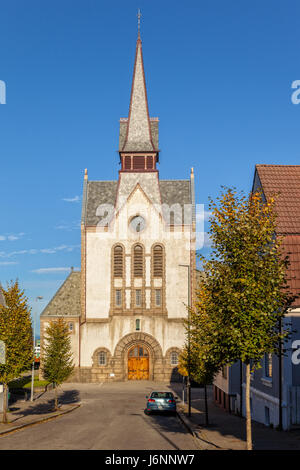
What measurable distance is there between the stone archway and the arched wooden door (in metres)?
0.33

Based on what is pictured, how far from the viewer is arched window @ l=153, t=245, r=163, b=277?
60.8 meters

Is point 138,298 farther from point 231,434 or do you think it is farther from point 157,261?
point 231,434

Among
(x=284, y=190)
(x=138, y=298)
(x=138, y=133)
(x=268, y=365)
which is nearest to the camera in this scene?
(x=268, y=365)

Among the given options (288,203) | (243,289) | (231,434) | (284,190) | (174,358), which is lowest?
(174,358)

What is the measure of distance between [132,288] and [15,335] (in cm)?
3116

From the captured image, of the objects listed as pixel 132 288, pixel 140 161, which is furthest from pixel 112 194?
pixel 132 288

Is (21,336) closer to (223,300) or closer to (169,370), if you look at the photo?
(223,300)

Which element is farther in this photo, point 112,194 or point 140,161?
point 112,194

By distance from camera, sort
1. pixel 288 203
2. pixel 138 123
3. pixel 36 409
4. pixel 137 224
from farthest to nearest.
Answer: pixel 138 123
pixel 137 224
pixel 36 409
pixel 288 203

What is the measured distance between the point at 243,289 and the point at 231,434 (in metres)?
9.28

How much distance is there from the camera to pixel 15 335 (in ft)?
97.8

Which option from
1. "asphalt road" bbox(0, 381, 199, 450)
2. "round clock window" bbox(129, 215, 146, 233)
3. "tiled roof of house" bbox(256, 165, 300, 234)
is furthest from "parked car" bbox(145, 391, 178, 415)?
"round clock window" bbox(129, 215, 146, 233)

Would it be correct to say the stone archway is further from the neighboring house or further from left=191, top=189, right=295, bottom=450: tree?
left=191, top=189, right=295, bottom=450: tree

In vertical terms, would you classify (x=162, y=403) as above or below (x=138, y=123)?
below
